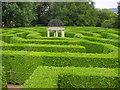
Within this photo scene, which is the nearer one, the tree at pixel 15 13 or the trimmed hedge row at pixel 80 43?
the trimmed hedge row at pixel 80 43

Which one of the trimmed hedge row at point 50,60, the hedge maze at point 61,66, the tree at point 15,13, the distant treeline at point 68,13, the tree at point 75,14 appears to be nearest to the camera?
the hedge maze at point 61,66

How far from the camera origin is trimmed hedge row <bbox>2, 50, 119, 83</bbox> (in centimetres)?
962

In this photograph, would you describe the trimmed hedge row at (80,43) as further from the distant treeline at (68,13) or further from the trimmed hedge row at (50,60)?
the distant treeline at (68,13)

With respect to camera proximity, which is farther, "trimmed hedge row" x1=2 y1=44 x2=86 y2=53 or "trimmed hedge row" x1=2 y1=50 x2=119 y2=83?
"trimmed hedge row" x1=2 y1=44 x2=86 y2=53

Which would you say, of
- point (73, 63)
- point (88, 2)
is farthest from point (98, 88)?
point (88, 2)

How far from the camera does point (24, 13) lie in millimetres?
30625

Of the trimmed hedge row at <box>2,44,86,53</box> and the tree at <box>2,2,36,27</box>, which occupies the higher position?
the tree at <box>2,2,36,27</box>

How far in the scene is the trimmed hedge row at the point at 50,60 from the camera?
962 cm

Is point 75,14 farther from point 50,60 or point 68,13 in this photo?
point 50,60

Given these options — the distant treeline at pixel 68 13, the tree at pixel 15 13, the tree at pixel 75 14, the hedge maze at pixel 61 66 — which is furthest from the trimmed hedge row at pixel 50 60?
the tree at pixel 75 14

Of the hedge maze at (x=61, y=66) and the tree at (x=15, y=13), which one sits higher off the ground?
the tree at (x=15, y=13)

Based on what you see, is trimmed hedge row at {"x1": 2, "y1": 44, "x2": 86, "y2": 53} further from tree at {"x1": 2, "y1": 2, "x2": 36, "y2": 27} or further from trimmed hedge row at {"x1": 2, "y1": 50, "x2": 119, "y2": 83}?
tree at {"x1": 2, "y1": 2, "x2": 36, "y2": 27}

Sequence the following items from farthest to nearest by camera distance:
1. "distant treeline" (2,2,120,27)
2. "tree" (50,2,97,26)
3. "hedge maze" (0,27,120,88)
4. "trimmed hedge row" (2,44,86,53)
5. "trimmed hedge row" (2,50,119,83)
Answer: "tree" (50,2,97,26) → "distant treeline" (2,2,120,27) → "trimmed hedge row" (2,44,86,53) → "trimmed hedge row" (2,50,119,83) → "hedge maze" (0,27,120,88)

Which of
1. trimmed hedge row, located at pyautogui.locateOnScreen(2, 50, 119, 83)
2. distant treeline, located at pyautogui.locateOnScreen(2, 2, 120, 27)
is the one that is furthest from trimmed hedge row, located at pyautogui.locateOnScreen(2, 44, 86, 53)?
distant treeline, located at pyautogui.locateOnScreen(2, 2, 120, 27)
